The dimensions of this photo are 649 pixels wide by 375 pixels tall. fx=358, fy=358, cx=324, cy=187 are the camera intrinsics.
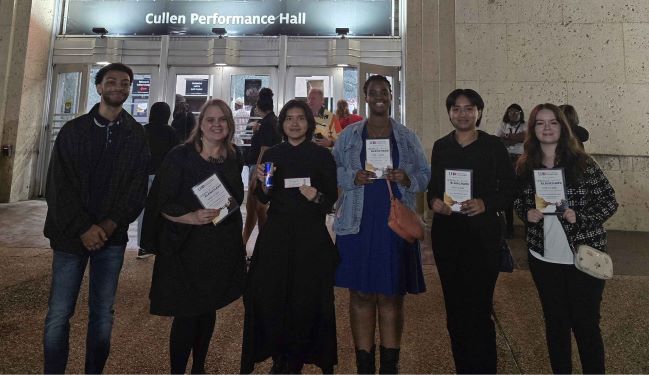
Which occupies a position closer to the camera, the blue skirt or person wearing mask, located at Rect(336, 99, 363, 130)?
the blue skirt

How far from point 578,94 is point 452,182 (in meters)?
6.20

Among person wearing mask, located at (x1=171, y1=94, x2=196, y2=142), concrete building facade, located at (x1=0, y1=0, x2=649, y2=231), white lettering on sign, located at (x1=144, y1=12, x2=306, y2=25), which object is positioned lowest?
person wearing mask, located at (x1=171, y1=94, x2=196, y2=142)

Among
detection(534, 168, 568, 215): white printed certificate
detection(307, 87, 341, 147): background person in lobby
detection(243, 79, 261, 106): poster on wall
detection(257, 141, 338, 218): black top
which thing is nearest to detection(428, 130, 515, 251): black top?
detection(534, 168, 568, 215): white printed certificate

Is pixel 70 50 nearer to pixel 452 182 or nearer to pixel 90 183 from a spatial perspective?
pixel 90 183

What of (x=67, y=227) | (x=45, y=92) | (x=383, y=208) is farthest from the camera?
(x=45, y=92)

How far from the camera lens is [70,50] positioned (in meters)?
10.3

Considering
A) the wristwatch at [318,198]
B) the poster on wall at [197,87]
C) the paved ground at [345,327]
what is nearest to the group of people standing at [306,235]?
the wristwatch at [318,198]

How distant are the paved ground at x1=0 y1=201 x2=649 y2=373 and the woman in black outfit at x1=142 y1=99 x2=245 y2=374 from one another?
1.83 feet

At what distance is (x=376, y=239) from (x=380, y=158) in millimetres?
536

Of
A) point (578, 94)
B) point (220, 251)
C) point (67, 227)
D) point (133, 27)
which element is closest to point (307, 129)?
point (220, 251)

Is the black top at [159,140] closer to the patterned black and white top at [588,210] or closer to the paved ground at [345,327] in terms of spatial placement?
the paved ground at [345,327]

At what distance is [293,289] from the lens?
234cm

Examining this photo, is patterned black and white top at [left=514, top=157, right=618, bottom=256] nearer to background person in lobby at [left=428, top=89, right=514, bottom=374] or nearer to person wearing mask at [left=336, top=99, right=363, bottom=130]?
background person in lobby at [left=428, top=89, right=514, bottom=374]

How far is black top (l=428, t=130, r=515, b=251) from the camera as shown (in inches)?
89.4
